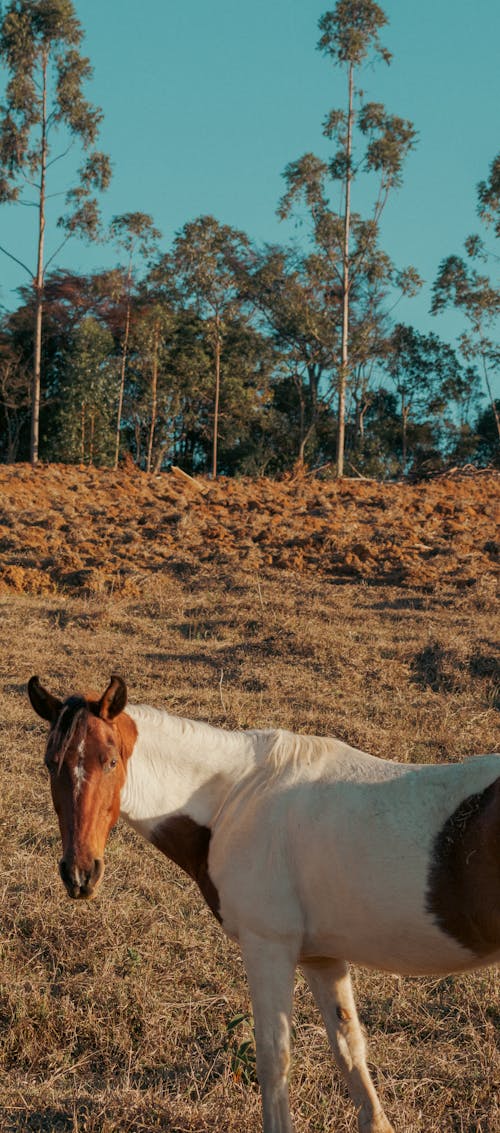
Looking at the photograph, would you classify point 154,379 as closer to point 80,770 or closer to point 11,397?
point 11,397

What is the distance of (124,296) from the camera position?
104ft

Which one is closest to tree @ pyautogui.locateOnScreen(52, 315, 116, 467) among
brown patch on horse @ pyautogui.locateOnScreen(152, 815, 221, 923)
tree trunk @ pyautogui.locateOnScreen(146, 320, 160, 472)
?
tree trunk @ pyautogui.locateOnScreen(146, 320, 160, 472)

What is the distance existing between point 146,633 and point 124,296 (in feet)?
75.9

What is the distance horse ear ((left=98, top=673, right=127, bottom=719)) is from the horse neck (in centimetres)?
26

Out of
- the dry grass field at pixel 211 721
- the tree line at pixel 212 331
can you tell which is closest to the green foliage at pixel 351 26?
the tree line at pixel 212 331

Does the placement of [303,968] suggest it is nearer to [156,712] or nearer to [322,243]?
[156,712]

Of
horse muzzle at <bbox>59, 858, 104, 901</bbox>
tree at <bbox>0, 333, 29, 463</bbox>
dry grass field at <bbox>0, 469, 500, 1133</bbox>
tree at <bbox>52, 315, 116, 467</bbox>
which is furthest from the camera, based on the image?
tree at <bbox>0, 333, 29, 463</bbox>

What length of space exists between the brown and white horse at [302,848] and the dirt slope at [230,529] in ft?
33.4

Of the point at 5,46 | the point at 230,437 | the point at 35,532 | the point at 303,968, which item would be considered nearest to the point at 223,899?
the point at 303,968

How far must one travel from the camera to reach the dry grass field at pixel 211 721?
3336 millimetres

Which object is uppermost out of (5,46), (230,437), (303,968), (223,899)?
(5,46)

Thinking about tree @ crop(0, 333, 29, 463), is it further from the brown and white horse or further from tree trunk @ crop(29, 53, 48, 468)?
the brown and white horse

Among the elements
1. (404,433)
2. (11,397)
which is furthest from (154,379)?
(404,433)

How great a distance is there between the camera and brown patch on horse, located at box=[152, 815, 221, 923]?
3141 millimetres
